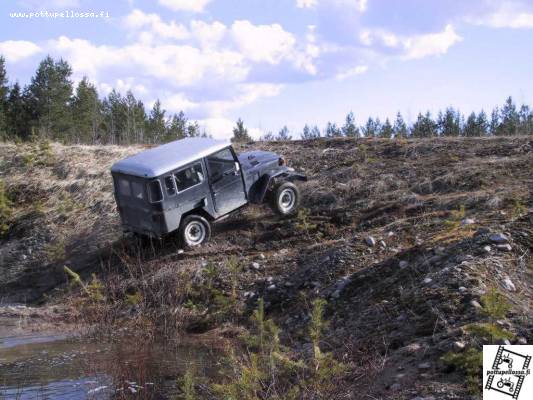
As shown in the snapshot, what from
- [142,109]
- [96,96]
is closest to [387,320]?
[142,109]

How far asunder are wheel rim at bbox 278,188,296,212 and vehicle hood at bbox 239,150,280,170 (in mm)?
746

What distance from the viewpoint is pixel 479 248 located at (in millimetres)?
8117

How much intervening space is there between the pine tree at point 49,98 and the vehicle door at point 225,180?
2945cm

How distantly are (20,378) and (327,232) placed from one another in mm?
6315

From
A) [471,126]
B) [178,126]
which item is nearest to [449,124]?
[471,126]

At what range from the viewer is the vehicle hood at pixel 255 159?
13852 millimetres

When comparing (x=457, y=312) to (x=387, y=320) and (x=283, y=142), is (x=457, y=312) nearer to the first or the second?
(x=387, y=320)

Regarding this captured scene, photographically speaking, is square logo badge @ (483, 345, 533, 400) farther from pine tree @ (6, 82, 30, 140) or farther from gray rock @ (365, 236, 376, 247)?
pine tree @ (6, 82, 30, 140)

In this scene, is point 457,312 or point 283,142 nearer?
point 457,312

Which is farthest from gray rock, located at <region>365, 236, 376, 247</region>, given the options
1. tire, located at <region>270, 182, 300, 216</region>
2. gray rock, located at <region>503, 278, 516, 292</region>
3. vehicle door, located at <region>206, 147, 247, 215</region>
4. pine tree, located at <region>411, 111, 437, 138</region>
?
pine tree, located at <region>411, 111, 437, 138</region>

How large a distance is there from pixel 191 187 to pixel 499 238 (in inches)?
252

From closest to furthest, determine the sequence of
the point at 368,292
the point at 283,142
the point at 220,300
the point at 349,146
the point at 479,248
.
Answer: the point at 479,248 < the point at 368,292 < the point at 220,300 < the point at 349,146 < the point at 283,142

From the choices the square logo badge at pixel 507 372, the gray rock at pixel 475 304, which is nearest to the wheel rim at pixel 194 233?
the gray rock at pixel 475 304

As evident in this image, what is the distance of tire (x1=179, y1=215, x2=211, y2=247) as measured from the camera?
12984 millimetres
